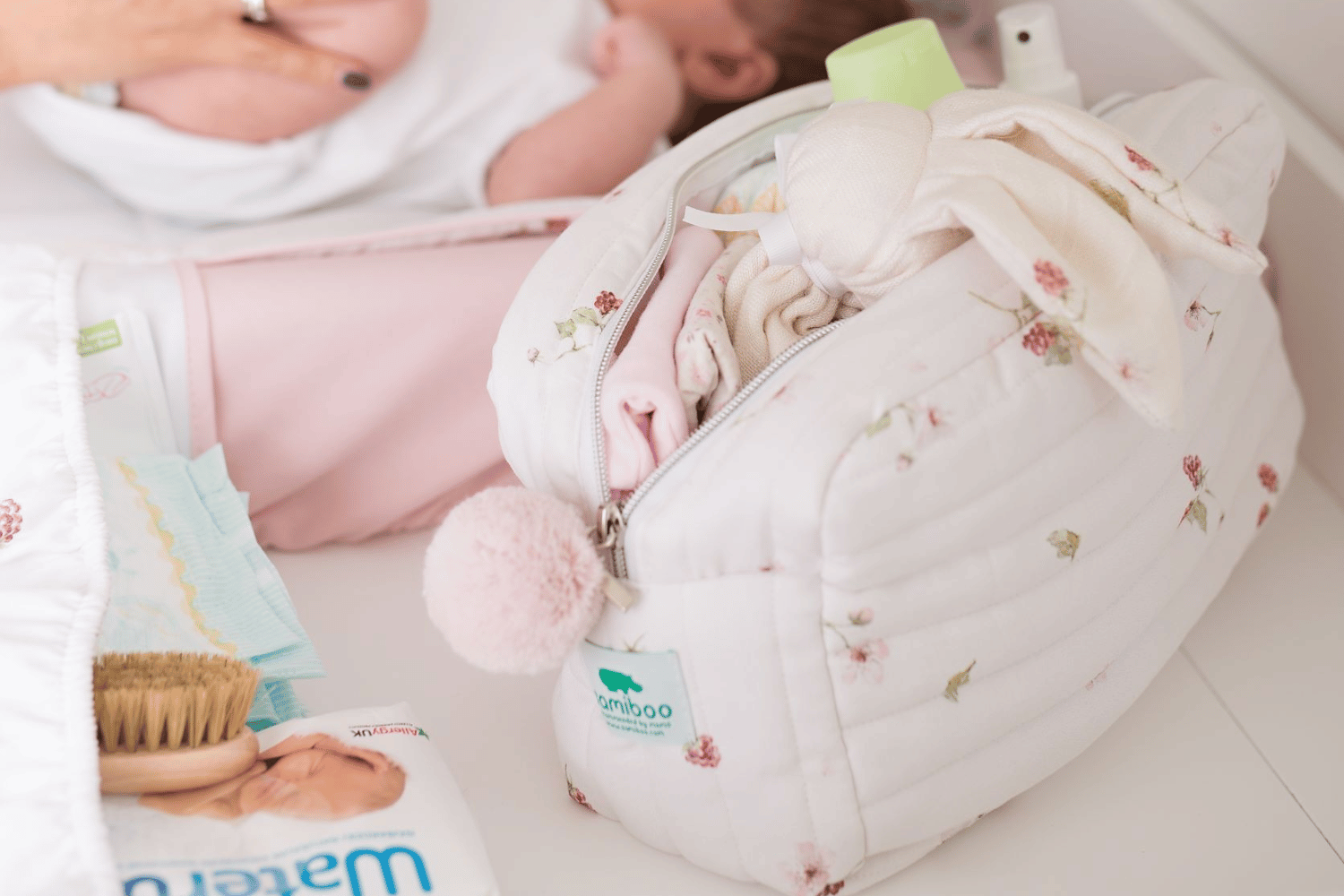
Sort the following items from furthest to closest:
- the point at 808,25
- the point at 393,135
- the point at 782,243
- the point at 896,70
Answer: the point at 808,25, the point at 393,135, the point at 896,70, the point at 782,243

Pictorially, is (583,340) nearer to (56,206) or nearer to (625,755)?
(625,755)

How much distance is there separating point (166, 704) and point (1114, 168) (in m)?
0.54

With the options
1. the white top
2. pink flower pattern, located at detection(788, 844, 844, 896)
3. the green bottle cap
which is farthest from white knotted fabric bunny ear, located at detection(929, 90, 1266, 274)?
the white top

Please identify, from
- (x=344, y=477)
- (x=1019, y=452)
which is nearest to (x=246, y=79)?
(x=344, y=477)

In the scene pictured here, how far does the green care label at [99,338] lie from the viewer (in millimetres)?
794

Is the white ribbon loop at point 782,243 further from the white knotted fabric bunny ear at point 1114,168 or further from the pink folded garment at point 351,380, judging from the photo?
the pink folded garment at point 351,380

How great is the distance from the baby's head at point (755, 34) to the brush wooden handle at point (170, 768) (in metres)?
0.87

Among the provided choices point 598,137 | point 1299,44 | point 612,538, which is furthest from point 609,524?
point 1299,44

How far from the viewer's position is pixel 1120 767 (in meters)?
0.70

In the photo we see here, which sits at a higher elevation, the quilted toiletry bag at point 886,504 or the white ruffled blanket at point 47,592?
the quilted toiletry bag at point 886,504

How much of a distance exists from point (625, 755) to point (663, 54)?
0.72 meters

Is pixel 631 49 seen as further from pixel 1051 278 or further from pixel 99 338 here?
pixel 1051 278

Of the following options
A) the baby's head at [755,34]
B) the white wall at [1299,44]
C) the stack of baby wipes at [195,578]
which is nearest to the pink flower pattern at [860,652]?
the stack of baby wipes at [195,578]

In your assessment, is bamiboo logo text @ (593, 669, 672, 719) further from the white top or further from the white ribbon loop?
the white top
